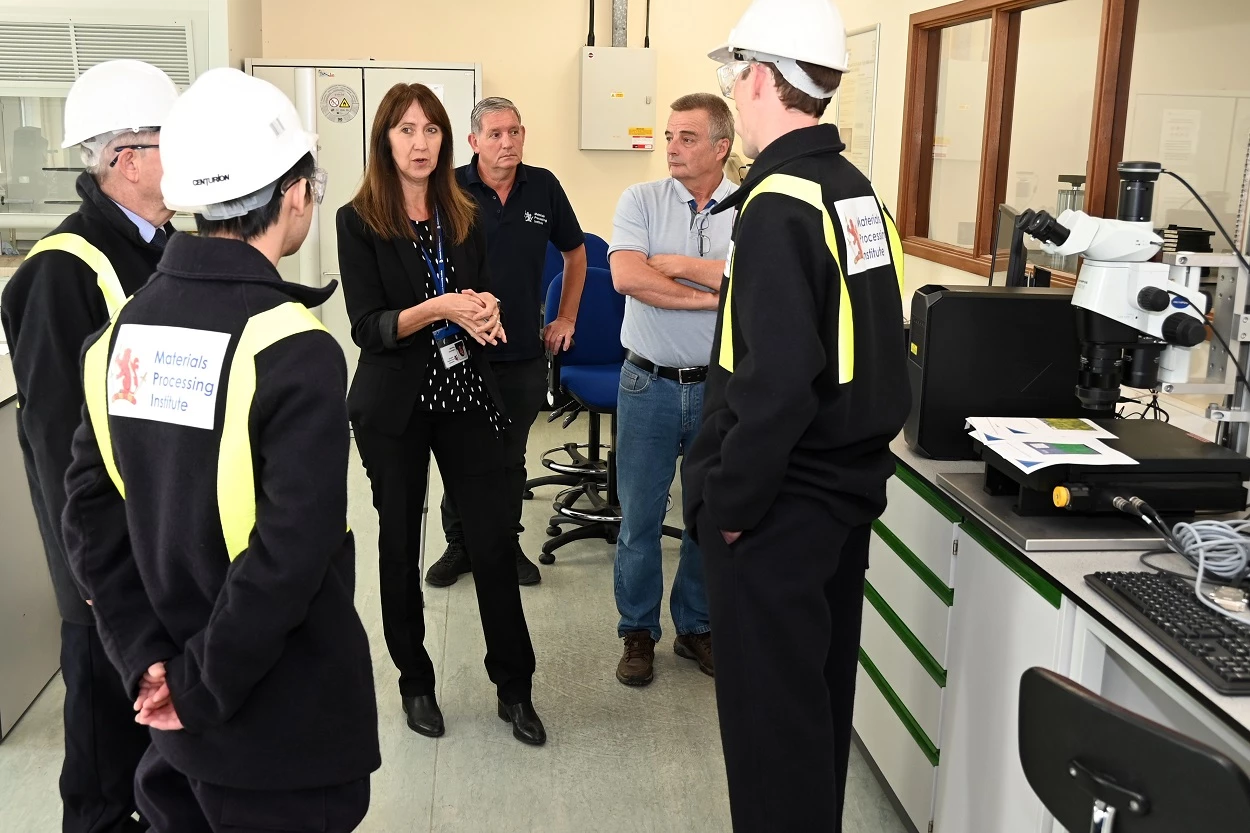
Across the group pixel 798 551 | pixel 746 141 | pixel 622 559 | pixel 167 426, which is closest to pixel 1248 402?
pixel 798 551

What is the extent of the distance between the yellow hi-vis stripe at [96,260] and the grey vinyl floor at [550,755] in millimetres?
1283

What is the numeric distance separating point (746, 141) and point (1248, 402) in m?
1.05

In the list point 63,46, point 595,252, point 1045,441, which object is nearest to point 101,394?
point 1045,441

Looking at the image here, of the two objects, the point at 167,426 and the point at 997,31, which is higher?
the point at 997,31

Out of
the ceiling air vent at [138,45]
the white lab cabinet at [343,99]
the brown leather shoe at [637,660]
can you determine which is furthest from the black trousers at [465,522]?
the ceiling air vent at [138,45]

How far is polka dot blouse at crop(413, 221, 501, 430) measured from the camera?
2.50 m

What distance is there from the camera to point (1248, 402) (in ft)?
6.55

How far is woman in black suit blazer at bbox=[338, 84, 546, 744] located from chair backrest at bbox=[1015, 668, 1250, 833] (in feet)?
4.88

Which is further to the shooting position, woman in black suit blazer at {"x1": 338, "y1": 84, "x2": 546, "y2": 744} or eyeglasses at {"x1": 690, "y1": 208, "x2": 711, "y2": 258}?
eyeglasses at {"x1": 690, "y1": 208, "x2": 711, "y2": 258}

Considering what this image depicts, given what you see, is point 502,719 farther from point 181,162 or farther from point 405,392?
point 181,162

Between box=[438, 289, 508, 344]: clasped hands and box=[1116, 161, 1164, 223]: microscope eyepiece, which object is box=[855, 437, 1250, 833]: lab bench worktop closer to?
box=[1116, 161, 1164, 223]: microscope eyepiece

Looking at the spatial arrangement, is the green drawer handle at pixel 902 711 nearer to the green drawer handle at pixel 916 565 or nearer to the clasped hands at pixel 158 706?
the green drawer handle at pixel 916 565

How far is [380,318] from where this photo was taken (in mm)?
2432

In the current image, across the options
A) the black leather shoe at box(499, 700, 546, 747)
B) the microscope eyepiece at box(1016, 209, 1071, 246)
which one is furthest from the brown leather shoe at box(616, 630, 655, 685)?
the microscope eyepiece at box(1016, 209, 1071, 246)
